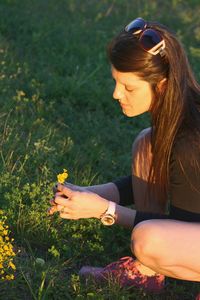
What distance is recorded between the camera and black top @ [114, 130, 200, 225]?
3.14 meters

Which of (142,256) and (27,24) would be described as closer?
(142,256)

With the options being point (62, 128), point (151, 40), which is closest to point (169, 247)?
point (151, 40)

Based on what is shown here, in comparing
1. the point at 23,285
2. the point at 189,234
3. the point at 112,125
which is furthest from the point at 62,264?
the point at 112,125

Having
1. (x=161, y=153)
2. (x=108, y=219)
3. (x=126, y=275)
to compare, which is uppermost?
(x=161, y=153)

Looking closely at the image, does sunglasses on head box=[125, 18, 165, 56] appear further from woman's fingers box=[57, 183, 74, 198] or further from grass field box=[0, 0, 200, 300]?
grass field box=[0, 0, 200, 300]

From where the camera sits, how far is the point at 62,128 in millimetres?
5105

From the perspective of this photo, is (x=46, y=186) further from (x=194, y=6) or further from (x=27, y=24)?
(x=194, y=6)

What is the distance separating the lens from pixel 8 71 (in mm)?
5621

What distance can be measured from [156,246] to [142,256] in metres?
0.11

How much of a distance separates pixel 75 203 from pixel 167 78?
2.40ft

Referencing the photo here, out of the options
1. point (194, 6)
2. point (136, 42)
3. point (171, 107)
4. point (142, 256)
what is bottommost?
point (194, 6)

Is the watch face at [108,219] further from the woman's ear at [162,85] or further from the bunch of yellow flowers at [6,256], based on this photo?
the woman's ear at [162,85]

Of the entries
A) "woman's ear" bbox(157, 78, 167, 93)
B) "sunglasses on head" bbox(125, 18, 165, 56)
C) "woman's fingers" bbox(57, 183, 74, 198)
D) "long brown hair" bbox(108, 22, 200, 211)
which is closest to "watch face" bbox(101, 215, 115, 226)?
"woman's fingers" bbox(57, 183, 74, 198)

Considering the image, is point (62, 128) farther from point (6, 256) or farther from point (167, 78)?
point (6, 256)
